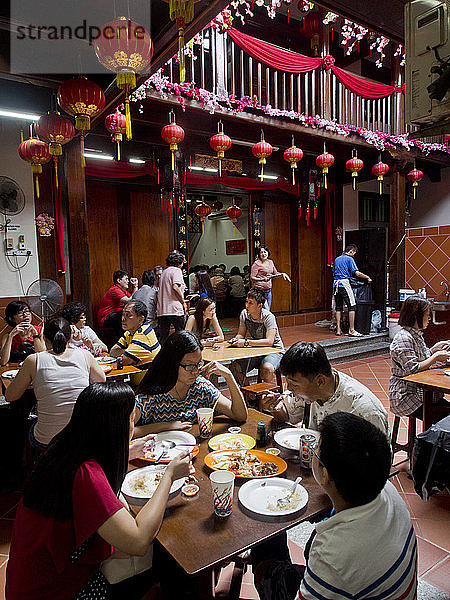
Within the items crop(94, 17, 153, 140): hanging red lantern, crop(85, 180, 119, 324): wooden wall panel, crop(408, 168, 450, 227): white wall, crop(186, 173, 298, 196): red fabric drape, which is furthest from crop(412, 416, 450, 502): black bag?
crop(408, 168, 450, 227): white wall

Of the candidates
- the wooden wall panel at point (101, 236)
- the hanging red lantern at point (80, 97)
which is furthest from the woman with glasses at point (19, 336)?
the wooden wall panel at point (101, 236)

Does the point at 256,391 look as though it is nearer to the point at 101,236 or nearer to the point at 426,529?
the point at 426,529

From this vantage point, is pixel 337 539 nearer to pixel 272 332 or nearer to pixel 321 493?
pixel 321 493

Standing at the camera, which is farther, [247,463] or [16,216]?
[16,216]

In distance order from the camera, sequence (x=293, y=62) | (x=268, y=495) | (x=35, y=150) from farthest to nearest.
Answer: (x=293, y=62) < (x=35, y=150) < (x=268, y=495)

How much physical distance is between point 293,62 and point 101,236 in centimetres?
477

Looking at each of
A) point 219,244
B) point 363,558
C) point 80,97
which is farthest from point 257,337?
point 219,244

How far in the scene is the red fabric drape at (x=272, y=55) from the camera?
6.09 metres

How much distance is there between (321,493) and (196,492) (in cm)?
52

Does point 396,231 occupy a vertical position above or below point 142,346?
above

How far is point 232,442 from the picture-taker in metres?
2.18

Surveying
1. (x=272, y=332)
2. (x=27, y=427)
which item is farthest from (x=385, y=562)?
(x=272, y=332)

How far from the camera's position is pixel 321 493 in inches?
67.7

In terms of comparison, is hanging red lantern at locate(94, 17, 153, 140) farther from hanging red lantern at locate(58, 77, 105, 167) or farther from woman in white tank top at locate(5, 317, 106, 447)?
woman in white tank top at locate(5, 317, 106, 447)
